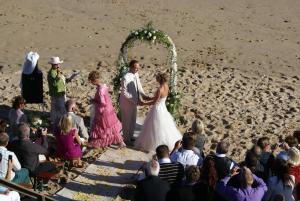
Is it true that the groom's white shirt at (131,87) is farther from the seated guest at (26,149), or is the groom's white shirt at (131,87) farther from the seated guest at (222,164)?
the seated guest at (222,164)

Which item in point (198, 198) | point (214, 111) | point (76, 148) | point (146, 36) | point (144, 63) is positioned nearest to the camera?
point (198, 198)

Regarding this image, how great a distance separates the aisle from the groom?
548 millimetres

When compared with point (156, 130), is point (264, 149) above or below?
above

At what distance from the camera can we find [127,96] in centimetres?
1400

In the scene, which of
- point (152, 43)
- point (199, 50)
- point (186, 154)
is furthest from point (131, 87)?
point (199, 50)

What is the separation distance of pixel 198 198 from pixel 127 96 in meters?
4.73

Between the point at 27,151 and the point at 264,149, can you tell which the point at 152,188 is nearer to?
the point at 27,151

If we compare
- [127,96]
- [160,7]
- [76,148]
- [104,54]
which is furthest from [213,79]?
[160,7]

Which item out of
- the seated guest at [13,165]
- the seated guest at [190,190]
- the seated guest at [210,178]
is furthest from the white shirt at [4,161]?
the seated guest at [210,178]

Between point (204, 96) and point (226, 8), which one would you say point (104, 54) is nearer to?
point (204, 96)

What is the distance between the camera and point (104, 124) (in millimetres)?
13859

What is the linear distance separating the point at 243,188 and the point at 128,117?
4848 millimetres

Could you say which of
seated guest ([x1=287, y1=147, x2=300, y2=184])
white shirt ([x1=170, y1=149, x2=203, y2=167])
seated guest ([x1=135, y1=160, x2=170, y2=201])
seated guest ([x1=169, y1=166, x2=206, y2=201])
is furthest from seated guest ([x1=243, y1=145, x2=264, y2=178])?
seated guest ([x1=135, y1=160, x2=170, y2=201])

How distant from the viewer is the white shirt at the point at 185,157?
11.3 meters
